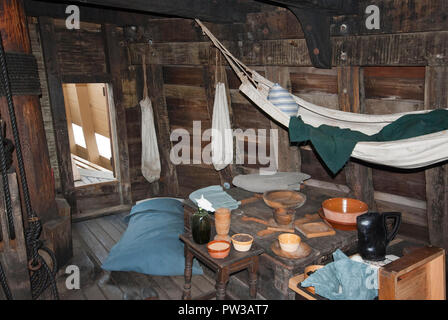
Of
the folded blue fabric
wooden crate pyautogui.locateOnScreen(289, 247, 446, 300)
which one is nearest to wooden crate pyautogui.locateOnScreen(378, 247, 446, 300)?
wooden crate pyautogui.locateOnScreen(289, 247, 446, 300)

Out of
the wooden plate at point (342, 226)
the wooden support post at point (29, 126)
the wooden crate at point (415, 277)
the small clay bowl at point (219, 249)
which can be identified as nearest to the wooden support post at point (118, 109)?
the wooden support post at point (29, 126)

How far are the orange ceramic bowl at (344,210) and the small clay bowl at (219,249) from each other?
3.46 ft

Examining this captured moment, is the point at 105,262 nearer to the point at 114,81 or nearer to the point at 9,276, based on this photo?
Result: the point at 9,276

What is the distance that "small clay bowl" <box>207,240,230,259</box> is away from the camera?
9.73 ft

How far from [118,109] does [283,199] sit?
12.1 ft

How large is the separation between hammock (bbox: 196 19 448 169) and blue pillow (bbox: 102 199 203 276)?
6.58 feet

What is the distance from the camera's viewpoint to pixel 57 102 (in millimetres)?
5652

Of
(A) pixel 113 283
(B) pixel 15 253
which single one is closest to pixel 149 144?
(A) pixel 113 283

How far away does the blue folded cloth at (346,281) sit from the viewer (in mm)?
2373

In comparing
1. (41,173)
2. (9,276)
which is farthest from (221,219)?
(41,173)

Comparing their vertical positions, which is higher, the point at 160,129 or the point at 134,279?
the point at 160,129

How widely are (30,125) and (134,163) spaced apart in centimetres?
268

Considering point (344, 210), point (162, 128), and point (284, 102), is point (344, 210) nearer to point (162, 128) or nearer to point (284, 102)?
point (284, 102)

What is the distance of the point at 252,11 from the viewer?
4.43 m
